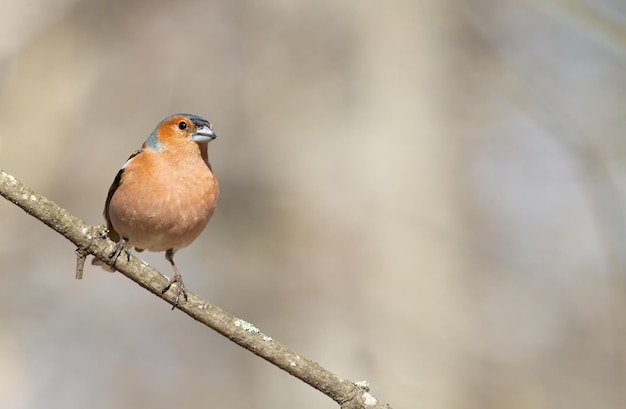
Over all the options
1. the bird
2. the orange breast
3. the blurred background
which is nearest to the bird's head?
the bird

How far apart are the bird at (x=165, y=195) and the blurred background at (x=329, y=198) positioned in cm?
393

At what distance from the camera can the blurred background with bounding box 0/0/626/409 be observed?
9.03 meters

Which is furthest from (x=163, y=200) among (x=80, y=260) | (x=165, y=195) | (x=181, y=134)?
(x=80, y=260)

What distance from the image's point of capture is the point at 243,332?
372cm

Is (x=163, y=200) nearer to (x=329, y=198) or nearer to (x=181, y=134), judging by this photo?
(x=181, y=134)

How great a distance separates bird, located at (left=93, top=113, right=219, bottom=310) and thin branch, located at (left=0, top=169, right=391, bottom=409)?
0.96 m

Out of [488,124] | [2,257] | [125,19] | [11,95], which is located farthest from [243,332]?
[125,19]

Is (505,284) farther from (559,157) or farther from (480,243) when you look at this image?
(559,157)

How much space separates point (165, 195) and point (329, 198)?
5.27 metres

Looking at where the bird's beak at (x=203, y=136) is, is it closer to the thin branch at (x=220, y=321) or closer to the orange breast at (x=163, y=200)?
the orange breast at (x=163, y=200)

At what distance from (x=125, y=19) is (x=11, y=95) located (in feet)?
9.32

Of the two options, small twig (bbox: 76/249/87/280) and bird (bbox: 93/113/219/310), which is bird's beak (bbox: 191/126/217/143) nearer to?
bird (bbox: 93/113/219/310)

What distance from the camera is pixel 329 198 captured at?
10109mm

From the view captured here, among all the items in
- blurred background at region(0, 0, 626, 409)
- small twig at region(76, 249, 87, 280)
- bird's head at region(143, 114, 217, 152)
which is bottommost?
small twig at region(76, 249, 87, 280)
